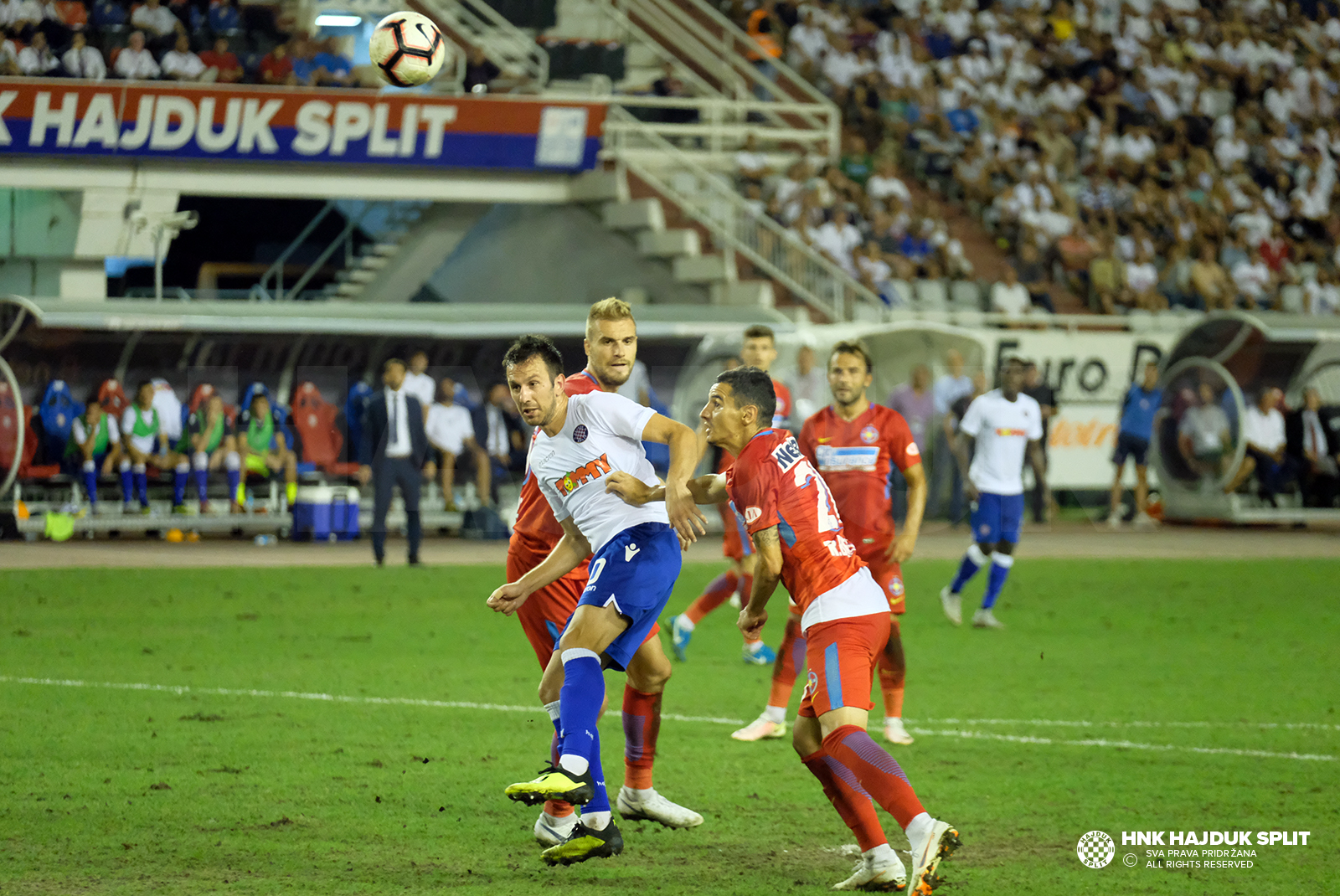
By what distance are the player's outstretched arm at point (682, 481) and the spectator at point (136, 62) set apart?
18.6m

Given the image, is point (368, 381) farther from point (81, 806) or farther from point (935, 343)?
point (81, 806)

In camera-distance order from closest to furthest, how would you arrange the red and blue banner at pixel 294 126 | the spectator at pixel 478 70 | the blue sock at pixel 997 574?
the blue sock at pixel 997 574, the red and blue banner at pixel 294 126, the spectator at pixel 478 70

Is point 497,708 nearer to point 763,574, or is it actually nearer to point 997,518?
point 763,574

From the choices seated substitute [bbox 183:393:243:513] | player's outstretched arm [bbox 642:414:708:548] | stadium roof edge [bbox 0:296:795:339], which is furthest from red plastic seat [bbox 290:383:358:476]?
player's outstretched arm [bbox 642:414:708:548]

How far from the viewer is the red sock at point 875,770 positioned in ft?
18.0

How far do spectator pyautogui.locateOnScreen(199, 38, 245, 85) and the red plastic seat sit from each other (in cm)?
554

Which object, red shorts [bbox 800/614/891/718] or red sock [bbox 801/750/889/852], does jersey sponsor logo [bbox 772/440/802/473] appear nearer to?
red shorts [bbox 800/614/891/718]

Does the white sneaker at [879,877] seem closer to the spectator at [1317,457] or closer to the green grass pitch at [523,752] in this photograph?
→ the green grass pitch at [523,752]

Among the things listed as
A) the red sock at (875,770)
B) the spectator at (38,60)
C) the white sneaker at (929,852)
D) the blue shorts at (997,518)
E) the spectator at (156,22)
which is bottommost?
the white sneaker at (929,852)

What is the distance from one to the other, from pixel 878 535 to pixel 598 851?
11.1 ft

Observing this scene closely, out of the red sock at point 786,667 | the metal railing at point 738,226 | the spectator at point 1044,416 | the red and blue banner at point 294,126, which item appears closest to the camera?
the red sock at point 786,667

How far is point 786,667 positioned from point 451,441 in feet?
41.5

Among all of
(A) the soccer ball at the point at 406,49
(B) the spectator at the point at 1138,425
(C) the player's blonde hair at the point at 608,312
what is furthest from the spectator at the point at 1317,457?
(C) the player's blonde hair at the point at 608,312

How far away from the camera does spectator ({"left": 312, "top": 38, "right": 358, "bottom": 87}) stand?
23.4 metres
